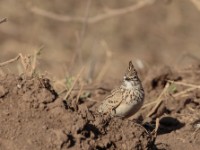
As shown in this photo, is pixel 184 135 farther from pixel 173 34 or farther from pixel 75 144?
pixel 173 34

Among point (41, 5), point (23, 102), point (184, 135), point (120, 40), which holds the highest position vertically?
point (41, 5)

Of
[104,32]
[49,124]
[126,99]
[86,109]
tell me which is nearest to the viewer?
[49,124]

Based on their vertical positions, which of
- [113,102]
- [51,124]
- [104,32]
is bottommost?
[51,124]

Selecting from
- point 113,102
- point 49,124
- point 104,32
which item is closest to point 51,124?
point 49,124

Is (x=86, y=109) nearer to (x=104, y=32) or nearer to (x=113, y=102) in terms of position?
(x=113, y=102)

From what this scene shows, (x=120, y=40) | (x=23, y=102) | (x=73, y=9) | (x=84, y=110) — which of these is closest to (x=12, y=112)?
(x=23, y=102)

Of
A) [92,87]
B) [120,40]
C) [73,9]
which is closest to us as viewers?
[92,87]

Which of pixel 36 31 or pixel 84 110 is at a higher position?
pixel 36 31
